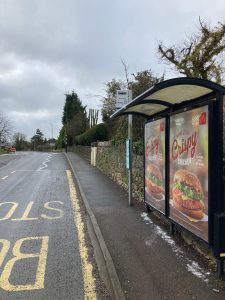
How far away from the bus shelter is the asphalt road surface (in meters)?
1.63

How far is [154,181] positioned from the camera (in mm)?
8906

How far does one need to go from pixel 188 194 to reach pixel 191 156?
587 millimetres

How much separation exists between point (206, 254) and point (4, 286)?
2.84 m

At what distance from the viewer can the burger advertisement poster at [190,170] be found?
19.3 ft

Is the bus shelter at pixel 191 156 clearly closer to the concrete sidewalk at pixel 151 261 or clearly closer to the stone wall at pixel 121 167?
the concrete sidewalk at pixel 151 261

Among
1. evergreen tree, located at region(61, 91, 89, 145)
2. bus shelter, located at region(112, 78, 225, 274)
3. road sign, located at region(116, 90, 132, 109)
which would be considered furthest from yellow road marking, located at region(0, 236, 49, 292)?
evergreen tree, located at region(61, 91, 89, 145)

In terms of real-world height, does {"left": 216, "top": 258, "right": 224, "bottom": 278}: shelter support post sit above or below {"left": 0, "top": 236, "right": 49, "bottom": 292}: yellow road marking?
above

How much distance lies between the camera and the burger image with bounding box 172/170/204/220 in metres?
6.05

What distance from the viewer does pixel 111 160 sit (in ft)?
65.3

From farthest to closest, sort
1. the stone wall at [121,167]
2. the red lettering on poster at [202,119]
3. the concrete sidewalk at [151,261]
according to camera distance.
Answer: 1. the stone wall at [121,167]
2. the red lettering on poster at [202,119]
3. the concrete sidewalk at [151,261]

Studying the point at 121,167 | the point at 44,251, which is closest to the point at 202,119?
the point at 44,251

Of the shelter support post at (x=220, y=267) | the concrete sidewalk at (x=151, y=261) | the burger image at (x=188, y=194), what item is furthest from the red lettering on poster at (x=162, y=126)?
the shelter support post at (x=220, y=267)

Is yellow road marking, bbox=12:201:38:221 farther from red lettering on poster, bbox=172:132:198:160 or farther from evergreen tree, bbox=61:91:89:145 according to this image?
evergreen tree, bbox=61:91:89:145

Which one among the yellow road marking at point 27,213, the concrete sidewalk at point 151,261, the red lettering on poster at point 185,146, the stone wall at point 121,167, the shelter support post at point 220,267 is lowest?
the yellow road marking at point 27,213
